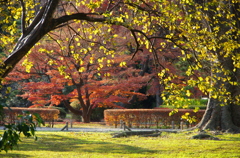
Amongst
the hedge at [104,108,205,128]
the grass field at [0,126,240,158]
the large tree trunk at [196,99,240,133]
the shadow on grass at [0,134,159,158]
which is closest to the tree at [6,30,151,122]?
the hedge at [104,108,205,128]

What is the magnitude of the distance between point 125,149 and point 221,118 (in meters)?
7.40

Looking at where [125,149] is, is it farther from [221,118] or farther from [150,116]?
[150,116]

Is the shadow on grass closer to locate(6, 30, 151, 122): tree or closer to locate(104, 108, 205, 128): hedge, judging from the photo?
locate(104, 108, 205, 128): hedge

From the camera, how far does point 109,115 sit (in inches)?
891

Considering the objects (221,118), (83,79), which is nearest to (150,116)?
(221,118)

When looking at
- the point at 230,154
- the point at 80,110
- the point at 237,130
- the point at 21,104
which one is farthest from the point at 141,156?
the point at 21,104

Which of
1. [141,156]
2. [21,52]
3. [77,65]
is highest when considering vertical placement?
[77,65]

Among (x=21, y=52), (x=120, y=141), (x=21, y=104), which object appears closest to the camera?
(x=21, y=52)

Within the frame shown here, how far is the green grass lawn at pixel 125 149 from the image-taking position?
1034 cm

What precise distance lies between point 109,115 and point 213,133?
824 centimetres

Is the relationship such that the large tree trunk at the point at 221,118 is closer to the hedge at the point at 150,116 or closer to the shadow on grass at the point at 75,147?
the hedge at the point at 150,116

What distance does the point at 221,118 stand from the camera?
56.5 ft

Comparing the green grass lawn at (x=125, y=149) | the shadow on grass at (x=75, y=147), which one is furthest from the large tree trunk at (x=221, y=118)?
the shadow on grass at (x=75, y=147)

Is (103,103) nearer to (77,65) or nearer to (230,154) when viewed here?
(77,65)
